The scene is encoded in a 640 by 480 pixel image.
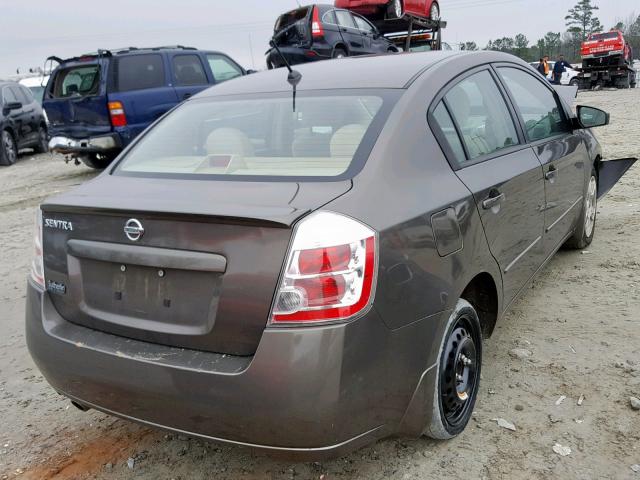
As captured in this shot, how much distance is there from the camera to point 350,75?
2975 millimetres

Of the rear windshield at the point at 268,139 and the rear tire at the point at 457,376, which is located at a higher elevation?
the rear windshield at the point at 268,139

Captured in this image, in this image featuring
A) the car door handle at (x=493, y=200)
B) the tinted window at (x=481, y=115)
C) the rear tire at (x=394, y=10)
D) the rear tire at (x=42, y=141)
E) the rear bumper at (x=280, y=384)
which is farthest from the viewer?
the rear tire at (x=394, y=10)

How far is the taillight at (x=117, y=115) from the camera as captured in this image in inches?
370

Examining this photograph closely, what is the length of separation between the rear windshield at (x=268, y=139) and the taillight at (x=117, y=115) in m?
6.75

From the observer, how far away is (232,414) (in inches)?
79.3

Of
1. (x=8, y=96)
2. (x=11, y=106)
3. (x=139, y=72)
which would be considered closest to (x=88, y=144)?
(x=139, y=72)

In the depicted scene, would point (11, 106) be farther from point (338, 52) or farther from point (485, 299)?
point (485, 299)

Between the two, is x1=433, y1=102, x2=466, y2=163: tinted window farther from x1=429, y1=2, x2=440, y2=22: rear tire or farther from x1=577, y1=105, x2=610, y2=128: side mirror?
x1=429, y1=2, x2=440, y2=22: rear tire

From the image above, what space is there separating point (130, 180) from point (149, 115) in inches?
299

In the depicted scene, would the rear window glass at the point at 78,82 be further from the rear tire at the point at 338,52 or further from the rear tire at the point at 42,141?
the rear tire at the point at 338,52

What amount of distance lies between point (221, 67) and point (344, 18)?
3.89 m

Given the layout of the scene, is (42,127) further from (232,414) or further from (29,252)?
(232,414)

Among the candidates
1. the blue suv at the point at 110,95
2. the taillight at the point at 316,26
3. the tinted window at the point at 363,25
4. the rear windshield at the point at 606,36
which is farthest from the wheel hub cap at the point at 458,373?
the rear windshield at the point at 606,36

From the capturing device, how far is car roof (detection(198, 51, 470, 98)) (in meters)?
2.83
